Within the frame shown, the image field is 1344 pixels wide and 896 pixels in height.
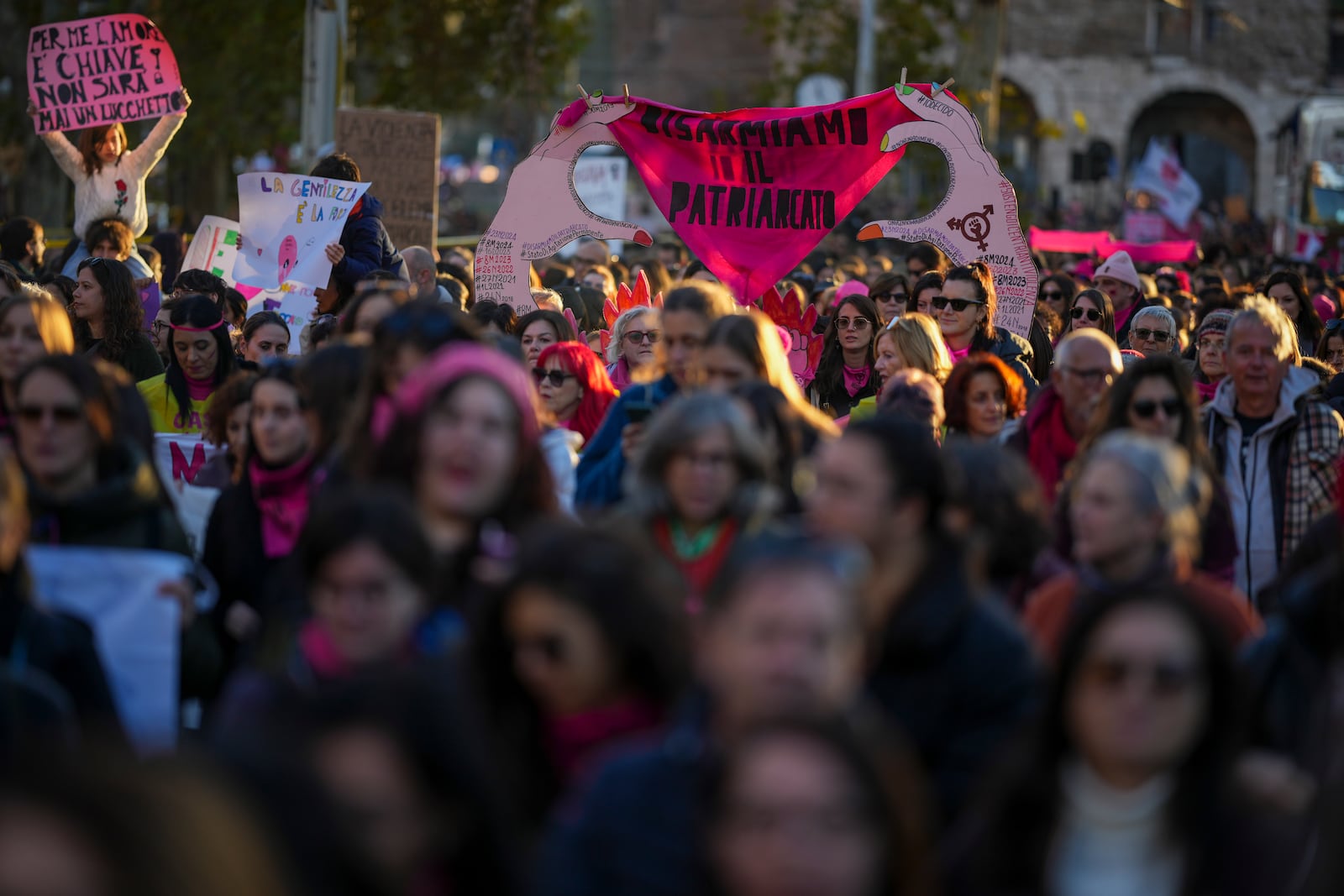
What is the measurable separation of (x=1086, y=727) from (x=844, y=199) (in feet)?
22.0

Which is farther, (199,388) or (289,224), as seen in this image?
(289,224)

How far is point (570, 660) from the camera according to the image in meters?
3.39

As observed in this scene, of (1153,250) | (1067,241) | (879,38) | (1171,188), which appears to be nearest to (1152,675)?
(1067,241)

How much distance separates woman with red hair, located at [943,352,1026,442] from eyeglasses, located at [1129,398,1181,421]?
1.02 m

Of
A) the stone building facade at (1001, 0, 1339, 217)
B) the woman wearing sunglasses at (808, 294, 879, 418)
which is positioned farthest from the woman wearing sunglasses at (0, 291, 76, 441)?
the stone building facade at (1001, 0, 1339, 217)

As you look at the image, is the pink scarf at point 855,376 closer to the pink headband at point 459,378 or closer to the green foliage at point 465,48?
the pink headband at point 459,378

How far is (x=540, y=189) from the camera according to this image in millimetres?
9961

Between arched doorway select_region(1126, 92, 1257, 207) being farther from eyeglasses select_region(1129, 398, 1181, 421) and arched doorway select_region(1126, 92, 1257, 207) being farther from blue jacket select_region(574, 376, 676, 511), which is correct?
blue jacket select_region(574, 376, 676, 511)

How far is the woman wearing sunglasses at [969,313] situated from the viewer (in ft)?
28.9

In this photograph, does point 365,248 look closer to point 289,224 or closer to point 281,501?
point 289,224

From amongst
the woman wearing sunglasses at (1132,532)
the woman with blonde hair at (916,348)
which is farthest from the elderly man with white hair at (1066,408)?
the woman wearing sunglasses at (1132,532)

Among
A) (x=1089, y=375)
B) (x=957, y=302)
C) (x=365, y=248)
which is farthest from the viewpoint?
(x=365, y=248)

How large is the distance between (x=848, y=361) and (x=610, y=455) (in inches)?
145

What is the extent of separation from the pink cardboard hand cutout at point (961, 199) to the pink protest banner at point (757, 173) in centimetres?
10
